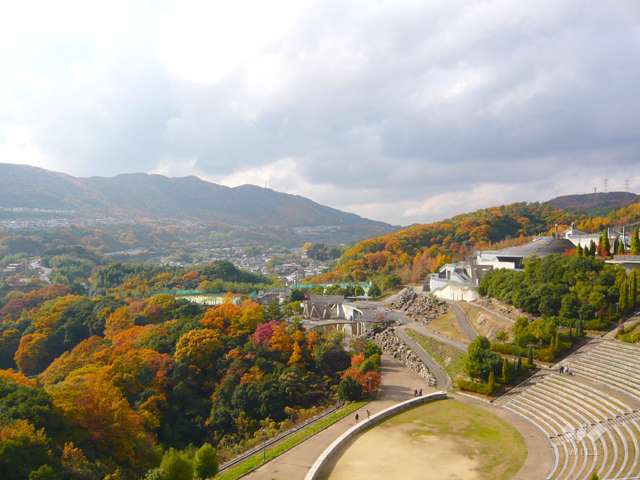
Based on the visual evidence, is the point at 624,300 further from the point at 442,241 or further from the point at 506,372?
the point at 442,241

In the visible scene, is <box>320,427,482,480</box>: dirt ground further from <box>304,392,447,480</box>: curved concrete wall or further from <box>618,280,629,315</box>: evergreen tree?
<box>618,280,629,315</box>: evergreen tree

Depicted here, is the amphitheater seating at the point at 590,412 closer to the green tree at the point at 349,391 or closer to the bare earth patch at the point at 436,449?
the bare earth patch at the point at 436,449

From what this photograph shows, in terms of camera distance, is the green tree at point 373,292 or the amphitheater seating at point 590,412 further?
the green tree at point 373,292

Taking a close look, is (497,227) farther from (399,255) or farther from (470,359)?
(470,359)

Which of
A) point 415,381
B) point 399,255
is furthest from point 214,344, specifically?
point 399,255

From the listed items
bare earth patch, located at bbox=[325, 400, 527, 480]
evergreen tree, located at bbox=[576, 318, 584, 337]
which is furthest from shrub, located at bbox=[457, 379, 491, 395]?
evergreen tree, located at bbox=[576, 318, 584, 337]

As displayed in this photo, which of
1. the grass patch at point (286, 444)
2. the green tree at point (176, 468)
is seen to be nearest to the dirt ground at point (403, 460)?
the grass patch at point (286, 444)
